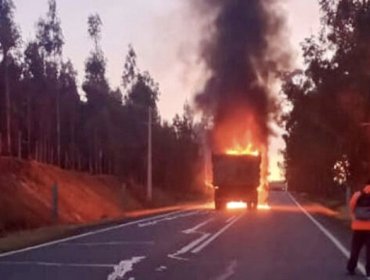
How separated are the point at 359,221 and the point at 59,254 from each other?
7.85 meters

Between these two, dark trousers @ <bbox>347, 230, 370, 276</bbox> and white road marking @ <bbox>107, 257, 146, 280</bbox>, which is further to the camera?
dark trousers @ <bbox>347, 230, 370, 276</bbox>

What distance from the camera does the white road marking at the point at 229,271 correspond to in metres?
19.2

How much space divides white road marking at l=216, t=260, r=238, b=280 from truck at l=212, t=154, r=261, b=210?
38359mm

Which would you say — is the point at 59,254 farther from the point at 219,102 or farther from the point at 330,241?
the point at 219,102

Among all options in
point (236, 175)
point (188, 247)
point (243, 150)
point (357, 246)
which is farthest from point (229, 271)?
point (243, 150)

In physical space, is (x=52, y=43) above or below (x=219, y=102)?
above

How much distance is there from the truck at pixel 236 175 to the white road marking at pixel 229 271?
3836 centimetres

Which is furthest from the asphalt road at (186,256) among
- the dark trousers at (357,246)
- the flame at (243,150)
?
the flame at (243,150)

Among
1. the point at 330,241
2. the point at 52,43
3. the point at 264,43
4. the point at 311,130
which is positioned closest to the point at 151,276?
the point at 330,241

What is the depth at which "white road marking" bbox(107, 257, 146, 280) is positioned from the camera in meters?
19.2

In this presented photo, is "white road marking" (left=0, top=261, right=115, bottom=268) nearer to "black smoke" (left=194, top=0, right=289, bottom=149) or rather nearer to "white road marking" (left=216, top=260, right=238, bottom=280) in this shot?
"white road marking" (left=216, top=260, right=238, bottom=280)

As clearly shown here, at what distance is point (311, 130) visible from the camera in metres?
62.8

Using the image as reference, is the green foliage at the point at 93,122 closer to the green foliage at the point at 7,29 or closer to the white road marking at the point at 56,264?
the green foliage at the point at 7,29

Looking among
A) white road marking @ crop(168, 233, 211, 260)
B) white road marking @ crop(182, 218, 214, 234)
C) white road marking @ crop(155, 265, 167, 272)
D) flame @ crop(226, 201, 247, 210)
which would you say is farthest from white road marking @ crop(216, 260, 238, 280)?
flame @ crop(226, 201, 247, 210)
